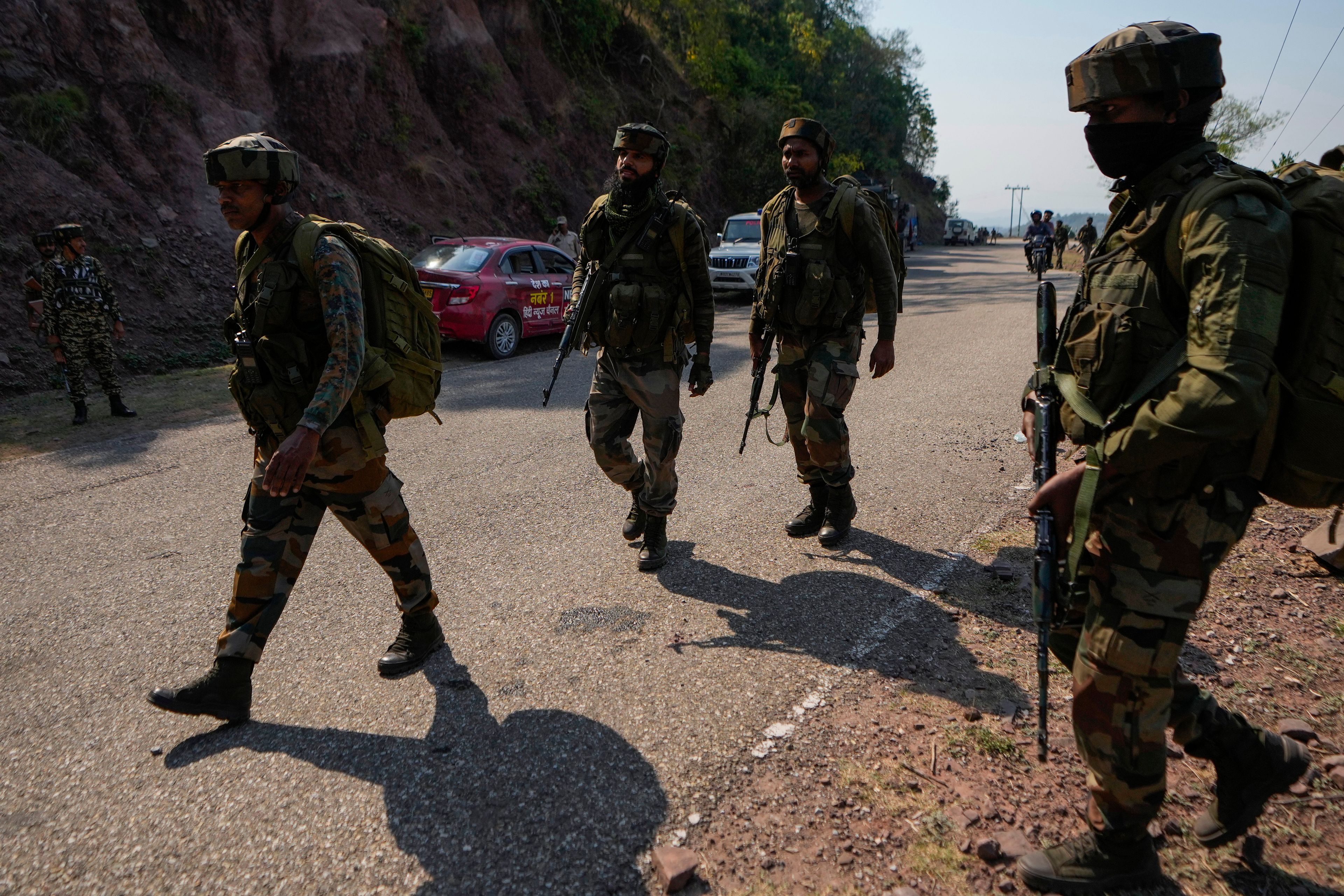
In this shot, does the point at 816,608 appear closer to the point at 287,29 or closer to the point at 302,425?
the point at 302,425

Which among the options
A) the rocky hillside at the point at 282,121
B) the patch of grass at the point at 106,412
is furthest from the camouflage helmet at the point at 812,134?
the rocky hillside at the point at 282,121

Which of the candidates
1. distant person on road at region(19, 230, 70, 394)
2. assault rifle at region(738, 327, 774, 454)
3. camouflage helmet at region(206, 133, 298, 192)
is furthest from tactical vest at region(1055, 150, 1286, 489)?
distant person on road at region(19, 230, 70, 394)

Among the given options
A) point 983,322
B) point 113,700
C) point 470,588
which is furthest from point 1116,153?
point 983,322

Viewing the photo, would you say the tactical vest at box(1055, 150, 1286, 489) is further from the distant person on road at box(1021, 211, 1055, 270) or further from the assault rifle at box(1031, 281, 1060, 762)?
the distant person on road at box(1021, 211, 1055, 270)

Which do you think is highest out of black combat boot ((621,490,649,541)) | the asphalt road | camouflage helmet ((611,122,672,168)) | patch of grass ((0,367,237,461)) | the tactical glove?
camouflage helmet ((611,122,672,168))

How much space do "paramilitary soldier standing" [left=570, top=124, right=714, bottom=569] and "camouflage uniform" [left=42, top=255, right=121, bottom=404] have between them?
6.26m

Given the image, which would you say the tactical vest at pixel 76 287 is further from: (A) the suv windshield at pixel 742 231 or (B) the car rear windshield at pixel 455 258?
(A) the suv windshield at pixel 742 231

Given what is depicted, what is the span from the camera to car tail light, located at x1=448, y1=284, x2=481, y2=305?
1105 cm

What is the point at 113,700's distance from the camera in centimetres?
324

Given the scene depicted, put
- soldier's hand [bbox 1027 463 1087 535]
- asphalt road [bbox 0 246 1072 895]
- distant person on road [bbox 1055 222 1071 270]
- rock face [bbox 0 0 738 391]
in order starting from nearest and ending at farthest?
soldier's hand [bbox 1027 463 1087 535]
asphalt road [bbox 0 246 1072 895]
rock face [bbox 0 0 738 391]
distant person on road [bbox 1055 222 1071 270]

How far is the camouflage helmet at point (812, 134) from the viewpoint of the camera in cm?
423

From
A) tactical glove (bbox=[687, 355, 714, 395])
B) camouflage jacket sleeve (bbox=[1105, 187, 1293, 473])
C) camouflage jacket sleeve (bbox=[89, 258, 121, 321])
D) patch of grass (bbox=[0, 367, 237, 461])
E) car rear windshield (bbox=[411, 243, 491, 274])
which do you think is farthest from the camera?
car rear windshield (bbox=[411, 243, 491, 274])

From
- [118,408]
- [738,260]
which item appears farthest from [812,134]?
[738,260]

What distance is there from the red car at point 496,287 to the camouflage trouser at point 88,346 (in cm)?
357
